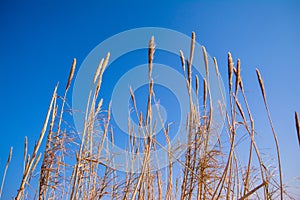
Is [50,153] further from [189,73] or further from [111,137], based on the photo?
[111,137]

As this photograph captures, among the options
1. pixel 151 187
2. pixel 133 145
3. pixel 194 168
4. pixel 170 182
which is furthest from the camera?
pixel 151 187

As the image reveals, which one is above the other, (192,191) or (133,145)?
(133,145)

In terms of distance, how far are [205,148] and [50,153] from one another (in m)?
0.86

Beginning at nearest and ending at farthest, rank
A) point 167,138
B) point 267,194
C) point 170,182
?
point 267,194
point 167,138
point 170,182

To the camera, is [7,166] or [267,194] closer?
[267,194]

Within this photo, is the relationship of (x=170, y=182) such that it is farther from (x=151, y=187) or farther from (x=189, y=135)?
(x=189, y=135)

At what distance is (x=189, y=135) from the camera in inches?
71.1

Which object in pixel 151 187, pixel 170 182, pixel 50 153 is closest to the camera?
pixel 50 153

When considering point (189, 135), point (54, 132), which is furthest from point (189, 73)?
point (54, 132)

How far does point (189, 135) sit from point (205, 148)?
15 centimetres

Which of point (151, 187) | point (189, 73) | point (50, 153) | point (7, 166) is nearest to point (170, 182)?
point (151, 187)

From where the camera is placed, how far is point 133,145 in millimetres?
2379

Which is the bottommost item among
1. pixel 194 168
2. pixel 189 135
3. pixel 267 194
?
pixel 267 194

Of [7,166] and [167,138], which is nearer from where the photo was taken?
[167,138]
